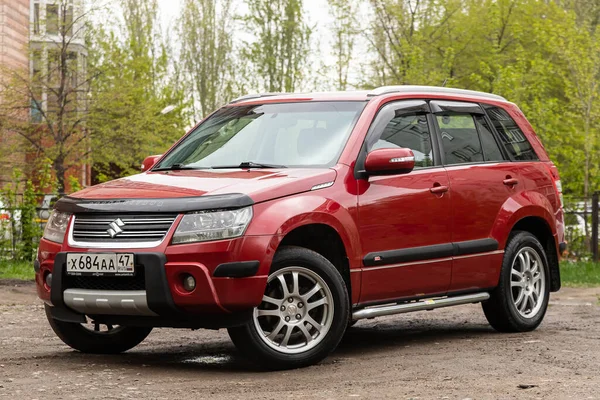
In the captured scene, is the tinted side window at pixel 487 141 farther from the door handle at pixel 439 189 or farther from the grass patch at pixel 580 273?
the grass patch at pixel 580 273

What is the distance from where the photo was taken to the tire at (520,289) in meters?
9.27

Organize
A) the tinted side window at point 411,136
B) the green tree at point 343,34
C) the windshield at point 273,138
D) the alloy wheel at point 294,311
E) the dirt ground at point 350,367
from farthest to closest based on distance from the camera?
the green tree at point 343,34 → the tinted side window at point 411,136 → the windshield at point 273,138 → the alloy wheel at point 294,311 → the dirt ground at point 350,367

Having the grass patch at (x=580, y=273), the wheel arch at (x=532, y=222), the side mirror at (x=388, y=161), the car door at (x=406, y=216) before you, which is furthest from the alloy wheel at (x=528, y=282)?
the grass patch at (x=580, y=273)

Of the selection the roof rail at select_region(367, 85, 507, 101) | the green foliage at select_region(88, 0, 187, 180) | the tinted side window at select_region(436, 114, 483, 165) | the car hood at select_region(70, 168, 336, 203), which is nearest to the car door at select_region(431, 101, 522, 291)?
the tinted side window at select_region(436, 114, 483, 165)

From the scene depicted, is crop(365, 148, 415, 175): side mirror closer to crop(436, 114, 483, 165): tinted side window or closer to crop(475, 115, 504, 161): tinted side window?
crop(436, 114, 483, 165): tinted side window

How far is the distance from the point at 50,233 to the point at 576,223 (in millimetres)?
13672

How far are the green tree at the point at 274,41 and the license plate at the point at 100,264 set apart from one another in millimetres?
41143

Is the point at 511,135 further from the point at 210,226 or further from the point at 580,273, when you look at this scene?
the point at 580,273

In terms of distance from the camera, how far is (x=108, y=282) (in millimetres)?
7117

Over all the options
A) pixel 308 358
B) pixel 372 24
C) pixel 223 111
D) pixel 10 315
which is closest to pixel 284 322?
pixel 308 358

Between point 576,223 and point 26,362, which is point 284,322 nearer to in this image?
point 26,362

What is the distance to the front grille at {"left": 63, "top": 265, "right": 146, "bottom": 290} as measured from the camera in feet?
22.9

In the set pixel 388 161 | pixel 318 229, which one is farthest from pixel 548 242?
pixel 318 229

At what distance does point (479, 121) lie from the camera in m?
9.48
